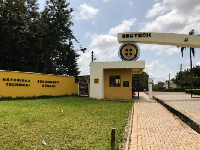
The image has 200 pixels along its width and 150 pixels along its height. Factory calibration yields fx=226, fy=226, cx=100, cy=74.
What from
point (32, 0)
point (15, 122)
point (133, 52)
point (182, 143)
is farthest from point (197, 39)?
point (32, 0)

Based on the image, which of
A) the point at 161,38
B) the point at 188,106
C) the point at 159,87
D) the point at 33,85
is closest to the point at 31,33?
the point at 33,85

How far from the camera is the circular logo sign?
2144 cm

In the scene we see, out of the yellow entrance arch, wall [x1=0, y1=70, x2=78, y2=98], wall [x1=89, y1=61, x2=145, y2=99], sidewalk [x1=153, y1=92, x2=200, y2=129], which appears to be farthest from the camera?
the yellow entrance arch

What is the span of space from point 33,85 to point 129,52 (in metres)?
9.31

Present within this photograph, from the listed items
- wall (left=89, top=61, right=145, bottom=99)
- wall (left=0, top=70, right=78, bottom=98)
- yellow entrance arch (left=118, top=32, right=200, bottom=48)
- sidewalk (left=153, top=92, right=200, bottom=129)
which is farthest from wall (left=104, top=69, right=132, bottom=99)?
wall (left=0, top=70, right=78, bottom=98)

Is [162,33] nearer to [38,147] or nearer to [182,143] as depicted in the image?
[182,143]

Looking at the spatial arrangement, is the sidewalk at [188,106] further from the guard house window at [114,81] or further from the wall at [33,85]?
the wall at [33,85]

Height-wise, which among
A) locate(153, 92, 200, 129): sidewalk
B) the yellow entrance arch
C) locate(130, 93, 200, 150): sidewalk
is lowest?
locate(130, 93, 200, 150): sidewalk

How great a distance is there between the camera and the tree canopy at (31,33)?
2506 centimetres

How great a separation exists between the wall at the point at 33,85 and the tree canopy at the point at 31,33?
733 cm

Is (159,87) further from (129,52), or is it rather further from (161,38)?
(129,52)

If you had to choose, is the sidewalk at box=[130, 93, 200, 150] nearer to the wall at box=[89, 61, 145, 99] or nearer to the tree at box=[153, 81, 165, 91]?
the wall at box=[89, 61, 145, 99]

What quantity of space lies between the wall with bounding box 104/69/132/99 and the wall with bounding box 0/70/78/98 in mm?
4227

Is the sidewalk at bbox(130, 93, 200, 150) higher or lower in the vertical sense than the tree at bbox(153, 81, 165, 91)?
lower
